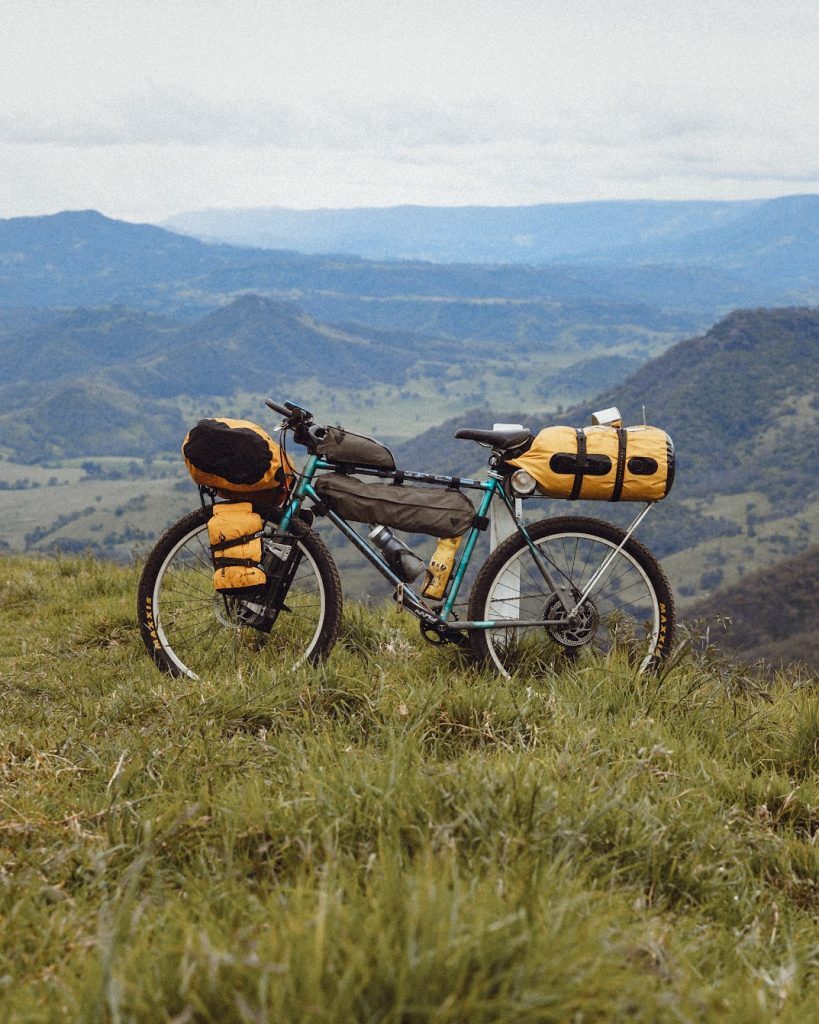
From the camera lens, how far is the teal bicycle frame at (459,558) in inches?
199

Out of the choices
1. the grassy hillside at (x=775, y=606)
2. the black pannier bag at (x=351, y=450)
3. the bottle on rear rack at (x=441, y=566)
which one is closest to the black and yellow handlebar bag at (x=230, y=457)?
the black pannier bag at (x=351, y=450)

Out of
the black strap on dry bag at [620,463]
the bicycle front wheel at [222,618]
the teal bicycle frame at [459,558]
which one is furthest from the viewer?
the bicycle front wheel at [222,618]

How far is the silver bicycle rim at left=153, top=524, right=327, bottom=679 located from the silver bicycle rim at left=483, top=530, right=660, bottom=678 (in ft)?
3.38

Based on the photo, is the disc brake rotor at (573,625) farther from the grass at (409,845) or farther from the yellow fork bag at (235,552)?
the yellow fork bag at (235,552)

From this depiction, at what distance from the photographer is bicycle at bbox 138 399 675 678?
5062mm

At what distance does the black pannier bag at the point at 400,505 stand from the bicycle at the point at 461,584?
3 cm

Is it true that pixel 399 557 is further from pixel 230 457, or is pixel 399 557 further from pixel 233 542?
pixel 230 457

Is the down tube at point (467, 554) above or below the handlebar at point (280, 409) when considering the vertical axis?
below

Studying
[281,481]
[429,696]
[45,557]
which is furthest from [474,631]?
[45,557]

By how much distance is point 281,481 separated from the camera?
17.0 ft

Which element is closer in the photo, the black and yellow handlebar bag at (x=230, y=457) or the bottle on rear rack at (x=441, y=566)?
the black and yellow handlebar bag at (x=230, y=457)

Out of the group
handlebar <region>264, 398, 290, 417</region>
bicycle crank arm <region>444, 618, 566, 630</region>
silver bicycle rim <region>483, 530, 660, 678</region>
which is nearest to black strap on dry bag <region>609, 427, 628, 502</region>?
silver bicycle rim <region>483, 530, 660, 678</region>

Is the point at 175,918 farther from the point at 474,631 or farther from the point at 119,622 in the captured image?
the point at 119,622

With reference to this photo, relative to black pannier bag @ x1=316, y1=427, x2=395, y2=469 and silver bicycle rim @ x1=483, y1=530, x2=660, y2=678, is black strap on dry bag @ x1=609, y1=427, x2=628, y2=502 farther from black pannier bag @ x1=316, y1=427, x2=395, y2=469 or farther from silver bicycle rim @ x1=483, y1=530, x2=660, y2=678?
black pannier bag @ x1=316, y1=427, x2=395, y2=469
